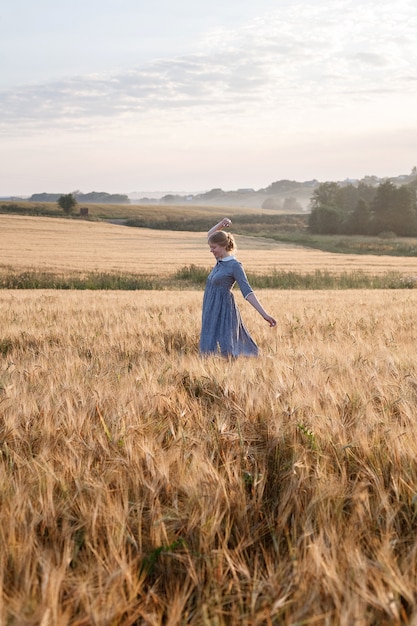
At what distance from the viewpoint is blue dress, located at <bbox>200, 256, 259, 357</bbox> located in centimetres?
596

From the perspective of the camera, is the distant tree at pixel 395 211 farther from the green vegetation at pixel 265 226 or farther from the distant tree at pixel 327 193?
the distant tree at pixel 327 193

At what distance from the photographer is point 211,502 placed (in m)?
1.47

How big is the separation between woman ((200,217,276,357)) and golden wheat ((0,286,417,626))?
10.4 feet

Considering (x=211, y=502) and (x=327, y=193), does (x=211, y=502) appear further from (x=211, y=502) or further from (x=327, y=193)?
(x=327, y=193)

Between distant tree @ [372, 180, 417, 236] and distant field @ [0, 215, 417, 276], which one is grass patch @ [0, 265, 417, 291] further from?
distant tree @ [372, 180, 417, 236]

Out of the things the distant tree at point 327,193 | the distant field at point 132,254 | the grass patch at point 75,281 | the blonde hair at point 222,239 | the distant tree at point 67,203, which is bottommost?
the grass patch at point 75,281

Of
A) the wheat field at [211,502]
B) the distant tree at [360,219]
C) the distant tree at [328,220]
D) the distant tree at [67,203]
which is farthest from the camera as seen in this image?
the distant tree at [67,203]

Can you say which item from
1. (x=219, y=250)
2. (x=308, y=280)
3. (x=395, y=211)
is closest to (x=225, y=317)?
(x=219, y=250)

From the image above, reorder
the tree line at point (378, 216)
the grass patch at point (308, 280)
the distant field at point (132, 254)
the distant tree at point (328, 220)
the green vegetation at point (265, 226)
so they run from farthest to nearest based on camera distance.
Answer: the distant tree at point (328, 220) → the tree line at point (378, 216) → the green vegetation at point (265, 226) → the distant field at point (132, 254) → the grass patch at point (308, 280)

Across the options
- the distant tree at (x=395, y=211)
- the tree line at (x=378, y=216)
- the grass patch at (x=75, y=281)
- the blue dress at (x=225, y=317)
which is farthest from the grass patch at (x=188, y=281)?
the distant tree at (x=395, y=211)

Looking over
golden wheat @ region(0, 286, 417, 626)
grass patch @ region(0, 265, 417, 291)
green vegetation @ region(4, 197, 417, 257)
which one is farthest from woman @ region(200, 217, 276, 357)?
green vegetation @ region(4, 197, 417, 257)

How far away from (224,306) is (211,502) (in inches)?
187

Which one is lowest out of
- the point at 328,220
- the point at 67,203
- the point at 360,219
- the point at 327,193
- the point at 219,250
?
the point at 219,250

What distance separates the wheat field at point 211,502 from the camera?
44.8 inches
